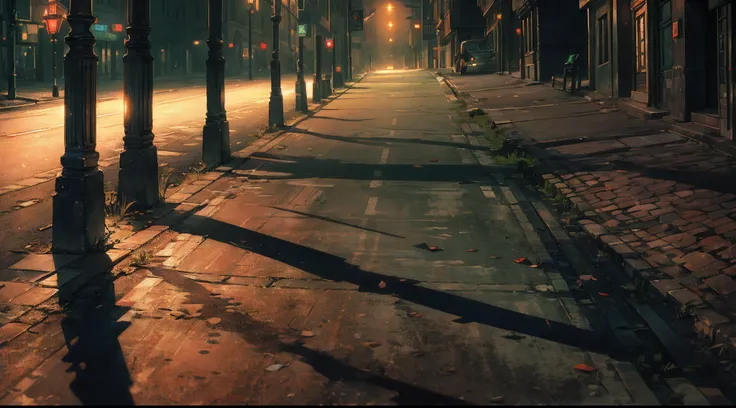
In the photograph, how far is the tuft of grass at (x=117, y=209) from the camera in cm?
1077

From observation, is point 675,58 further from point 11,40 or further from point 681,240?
point 11,40

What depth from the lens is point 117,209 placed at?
1124 cm

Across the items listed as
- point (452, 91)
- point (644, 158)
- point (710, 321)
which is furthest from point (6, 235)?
point (452, 91)

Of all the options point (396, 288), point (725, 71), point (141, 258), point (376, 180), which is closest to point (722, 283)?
point (396, 288)

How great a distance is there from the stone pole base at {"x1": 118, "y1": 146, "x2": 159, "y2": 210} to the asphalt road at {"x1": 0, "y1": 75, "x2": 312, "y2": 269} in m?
1.01

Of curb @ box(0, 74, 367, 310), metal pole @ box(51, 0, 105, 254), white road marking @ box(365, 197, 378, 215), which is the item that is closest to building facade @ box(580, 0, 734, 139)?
white road marking @ box(365, 197, 378, 215)

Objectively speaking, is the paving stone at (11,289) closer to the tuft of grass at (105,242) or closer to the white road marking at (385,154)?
the tuft of grass at (105,242)

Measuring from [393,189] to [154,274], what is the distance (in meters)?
5.90

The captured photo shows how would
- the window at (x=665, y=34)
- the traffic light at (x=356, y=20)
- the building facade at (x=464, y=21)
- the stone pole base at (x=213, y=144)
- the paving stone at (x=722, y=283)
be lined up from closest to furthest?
the paving stone at (x=722, y=283)
the stone pole base at (x=213, y=144)
the window at (x=665, y=34)
the traffic light at (x=356, y=20)
the building facade at (x=464, y=21)

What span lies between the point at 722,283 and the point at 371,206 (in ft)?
18.3

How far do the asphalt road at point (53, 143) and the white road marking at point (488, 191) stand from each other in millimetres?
5772

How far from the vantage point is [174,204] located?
12.0m

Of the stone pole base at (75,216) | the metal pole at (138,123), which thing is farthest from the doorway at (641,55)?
the stone pole base at (75,216)

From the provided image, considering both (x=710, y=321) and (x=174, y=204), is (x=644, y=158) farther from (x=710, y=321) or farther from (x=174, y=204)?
(x=710, y=321)
